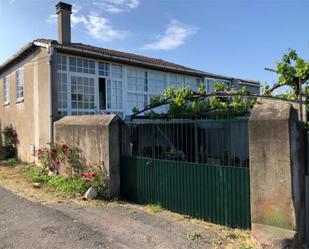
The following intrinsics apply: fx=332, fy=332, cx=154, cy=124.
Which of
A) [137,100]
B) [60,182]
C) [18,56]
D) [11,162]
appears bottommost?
[60,182]

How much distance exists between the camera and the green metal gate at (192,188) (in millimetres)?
5953

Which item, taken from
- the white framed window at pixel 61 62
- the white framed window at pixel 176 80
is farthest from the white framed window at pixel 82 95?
the white framed window at pixel 176 80

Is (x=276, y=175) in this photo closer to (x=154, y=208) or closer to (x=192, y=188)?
(x=192, y=188)

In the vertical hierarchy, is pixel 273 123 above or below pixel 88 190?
above

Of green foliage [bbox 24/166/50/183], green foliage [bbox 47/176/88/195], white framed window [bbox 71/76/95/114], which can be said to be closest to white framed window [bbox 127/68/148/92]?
white framed window [bbox 71/76/95/114]

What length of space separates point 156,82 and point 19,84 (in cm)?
676

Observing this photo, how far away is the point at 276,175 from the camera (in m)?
5.12

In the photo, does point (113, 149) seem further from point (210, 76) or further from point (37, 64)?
point (210, 76)

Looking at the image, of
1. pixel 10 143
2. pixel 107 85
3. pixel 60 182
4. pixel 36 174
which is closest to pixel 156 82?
pixel 107 85

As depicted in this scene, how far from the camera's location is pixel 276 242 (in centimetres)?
499

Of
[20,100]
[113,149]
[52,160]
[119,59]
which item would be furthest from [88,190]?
[20,100]

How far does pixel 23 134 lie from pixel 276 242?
13079 millimetres

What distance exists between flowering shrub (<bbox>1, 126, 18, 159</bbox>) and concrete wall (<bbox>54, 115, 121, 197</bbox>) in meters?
7.60

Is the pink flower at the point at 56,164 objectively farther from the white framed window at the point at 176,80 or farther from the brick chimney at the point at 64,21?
the white framed window at the point at 176,80
